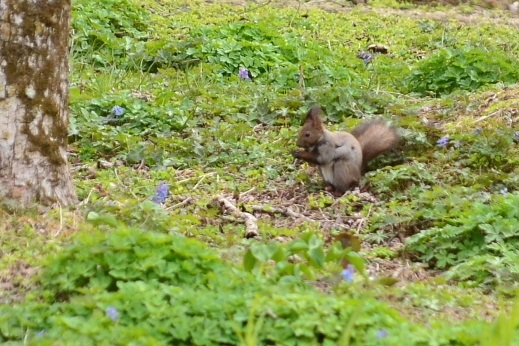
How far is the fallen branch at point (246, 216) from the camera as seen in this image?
510cm

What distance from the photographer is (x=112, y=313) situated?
2.91 metres

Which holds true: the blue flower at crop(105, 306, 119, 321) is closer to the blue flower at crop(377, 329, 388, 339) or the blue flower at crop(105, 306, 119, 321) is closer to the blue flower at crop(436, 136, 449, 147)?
the blue flower at crop(377, 329, 388, 339)

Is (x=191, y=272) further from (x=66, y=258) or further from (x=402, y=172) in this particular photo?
(x=402, y=172)

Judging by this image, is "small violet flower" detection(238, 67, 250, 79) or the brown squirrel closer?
the brown squirrel

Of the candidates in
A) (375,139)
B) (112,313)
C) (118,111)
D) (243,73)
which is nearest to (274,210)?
(375,139)

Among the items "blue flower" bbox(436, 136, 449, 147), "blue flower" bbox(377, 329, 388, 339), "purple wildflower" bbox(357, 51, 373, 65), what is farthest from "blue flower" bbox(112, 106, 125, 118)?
"blue flower" bbox(377, 329, 388, 339)

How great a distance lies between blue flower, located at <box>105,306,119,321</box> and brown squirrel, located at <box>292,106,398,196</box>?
344 centimetres

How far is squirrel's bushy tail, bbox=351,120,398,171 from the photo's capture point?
6.38 meters

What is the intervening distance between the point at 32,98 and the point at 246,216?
5.52 ft

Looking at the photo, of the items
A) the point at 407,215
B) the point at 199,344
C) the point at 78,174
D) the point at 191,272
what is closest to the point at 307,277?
the point at 191,272

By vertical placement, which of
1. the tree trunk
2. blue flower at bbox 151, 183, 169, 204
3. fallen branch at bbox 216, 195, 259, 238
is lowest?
fallen branch at bbox 216, 195, 259, 238

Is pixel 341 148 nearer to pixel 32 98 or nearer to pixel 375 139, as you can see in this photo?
pixel 375 139

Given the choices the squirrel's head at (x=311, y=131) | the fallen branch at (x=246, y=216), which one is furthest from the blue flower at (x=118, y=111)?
the fallen branch at (x=246, y=216)

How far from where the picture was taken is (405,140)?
21.8ft
